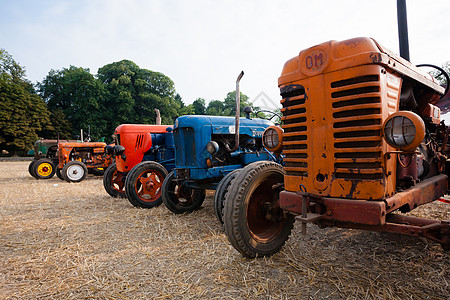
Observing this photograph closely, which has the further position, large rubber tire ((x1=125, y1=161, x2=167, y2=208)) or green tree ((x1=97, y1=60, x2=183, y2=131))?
green tree ((x1=97, y1=60, x2=183, y2=131))

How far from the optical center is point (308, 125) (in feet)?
6.96

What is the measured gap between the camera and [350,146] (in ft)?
6.32

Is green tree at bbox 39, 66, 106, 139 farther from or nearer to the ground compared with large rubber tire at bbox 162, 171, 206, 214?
farther from the ground

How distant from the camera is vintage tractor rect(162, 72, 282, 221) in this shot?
4344 millimetres

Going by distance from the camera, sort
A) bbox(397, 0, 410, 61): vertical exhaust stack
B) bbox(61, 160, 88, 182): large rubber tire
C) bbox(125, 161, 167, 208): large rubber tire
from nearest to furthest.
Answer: bbox(397, 0, 410, 61): vertical exhaust stack
bbox(125, 161, 167, 208): large rubber tire
bbox(61, 160, 88, 182): large rubber tire

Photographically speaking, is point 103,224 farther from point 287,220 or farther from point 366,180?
point 366,180

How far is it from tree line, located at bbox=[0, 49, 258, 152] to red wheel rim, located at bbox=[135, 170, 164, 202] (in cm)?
2738

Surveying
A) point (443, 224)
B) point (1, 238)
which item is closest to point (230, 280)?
point (443, 224)

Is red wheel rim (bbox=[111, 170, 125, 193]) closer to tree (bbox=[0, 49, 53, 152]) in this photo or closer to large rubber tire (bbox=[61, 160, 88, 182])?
large rubber tire (bbox=[61, 160, 88, 182])

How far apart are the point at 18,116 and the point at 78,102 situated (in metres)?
6.27

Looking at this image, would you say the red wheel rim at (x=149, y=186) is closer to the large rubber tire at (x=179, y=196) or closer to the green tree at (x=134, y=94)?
the large rubber tire at (x=179, y=196)

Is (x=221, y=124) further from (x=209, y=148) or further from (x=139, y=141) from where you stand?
(x=139, y=141)


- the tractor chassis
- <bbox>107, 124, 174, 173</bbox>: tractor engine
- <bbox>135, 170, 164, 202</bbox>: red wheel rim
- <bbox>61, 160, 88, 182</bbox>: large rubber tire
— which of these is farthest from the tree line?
the tractor chassis

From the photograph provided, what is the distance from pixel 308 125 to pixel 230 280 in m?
1.37
